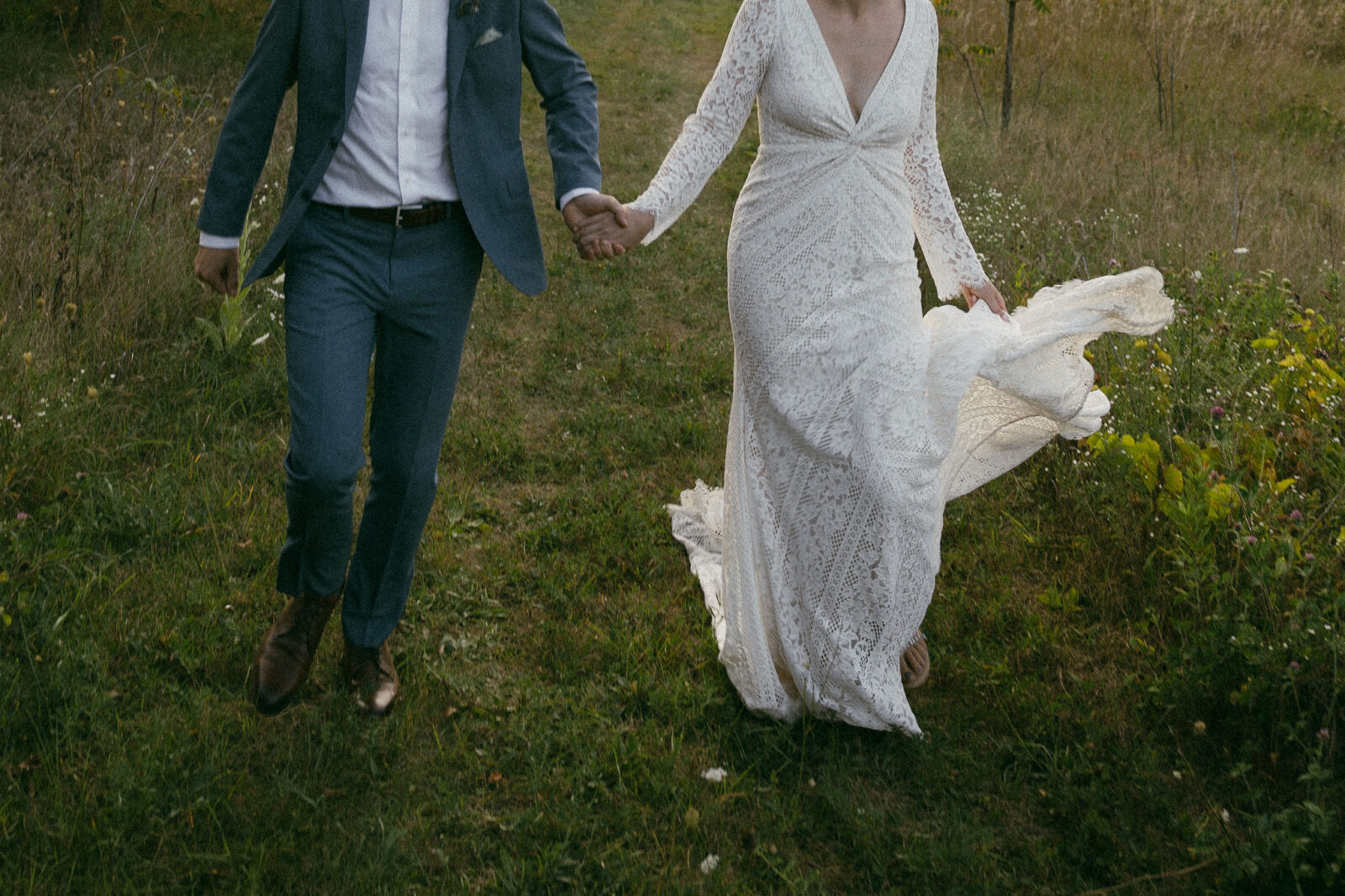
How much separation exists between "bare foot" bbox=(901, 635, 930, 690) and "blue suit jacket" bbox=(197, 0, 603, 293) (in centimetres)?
178

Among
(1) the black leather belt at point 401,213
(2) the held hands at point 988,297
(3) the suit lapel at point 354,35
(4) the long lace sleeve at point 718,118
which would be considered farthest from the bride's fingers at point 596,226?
(2) the held hands at point 988,297

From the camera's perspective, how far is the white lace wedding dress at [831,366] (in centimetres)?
354

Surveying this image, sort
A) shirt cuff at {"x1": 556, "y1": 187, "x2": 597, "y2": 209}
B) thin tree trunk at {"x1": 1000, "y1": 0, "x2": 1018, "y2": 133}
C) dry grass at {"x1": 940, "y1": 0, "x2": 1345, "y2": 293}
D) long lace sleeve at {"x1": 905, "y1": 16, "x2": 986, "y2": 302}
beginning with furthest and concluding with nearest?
thin tree trunk at {"x1": 1000, "y1": 0, "x2": 1018, "y2": 133} → dry grass at {"x1": 940, "y1": 0, "x2": 1345, "y2": 293} → long lace sleeve at {"x1": 905, "y1": 16, "x2": 986, "y2": 302} → shirt cuff at {"x1": 556, "y1": 187, "x2": 597, "y2": 209}

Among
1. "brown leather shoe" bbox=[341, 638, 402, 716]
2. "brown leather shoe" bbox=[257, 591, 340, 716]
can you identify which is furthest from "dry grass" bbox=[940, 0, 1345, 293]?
"brown leather shoe" bbox=[257, 591, 340, 716]

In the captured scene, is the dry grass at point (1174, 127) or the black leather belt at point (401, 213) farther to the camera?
the dry grass at point (1174, 127)

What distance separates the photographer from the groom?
3.12m

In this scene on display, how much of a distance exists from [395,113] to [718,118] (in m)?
1.04

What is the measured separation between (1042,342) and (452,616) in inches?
90.5

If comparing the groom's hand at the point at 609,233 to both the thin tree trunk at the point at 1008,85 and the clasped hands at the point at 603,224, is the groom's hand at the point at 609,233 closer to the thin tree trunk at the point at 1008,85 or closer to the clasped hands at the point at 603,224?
the clasped hands at the point at 603,224

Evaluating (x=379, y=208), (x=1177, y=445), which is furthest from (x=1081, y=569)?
(x=379, y=208)

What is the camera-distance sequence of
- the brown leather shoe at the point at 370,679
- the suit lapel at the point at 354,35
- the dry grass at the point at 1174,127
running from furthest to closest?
1. the dry grass at the point at 1174,127
2. the brown leather shoe at the point at 370,679
3. the suit lapel at the point at 354,35

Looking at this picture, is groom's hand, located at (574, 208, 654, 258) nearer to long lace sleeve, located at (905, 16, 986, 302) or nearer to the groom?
the groom

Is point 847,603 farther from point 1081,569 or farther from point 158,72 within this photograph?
point 158,72

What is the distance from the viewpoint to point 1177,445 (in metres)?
4.46
